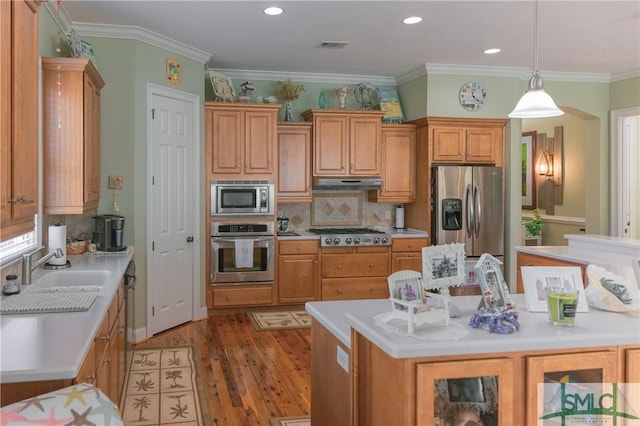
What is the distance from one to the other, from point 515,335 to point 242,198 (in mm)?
4561

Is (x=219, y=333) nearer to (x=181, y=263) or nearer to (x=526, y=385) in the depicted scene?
(x=181, y=263)

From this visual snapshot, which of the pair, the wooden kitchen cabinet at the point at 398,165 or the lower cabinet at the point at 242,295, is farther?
the wooden kitchen cabinet at the point at 398,165

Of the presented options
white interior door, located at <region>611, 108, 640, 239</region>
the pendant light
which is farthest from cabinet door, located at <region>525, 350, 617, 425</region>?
white interior door, located at <region>611, 108, 640, 239</region>

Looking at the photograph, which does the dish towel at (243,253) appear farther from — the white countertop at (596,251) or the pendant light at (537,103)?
the pendant light at (537,103)

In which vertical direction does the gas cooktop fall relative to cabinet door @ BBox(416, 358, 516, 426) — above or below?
above

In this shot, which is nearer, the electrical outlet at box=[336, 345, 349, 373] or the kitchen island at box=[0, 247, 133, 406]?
the kitchen island at box=[0, 247, 133, 406]

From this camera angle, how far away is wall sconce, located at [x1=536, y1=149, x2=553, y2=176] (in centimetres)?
848

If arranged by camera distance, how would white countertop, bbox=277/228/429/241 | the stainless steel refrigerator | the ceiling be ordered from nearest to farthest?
the ceiling → white countertop, bbox=277/228/429/241 → the stainless steel refrigerator

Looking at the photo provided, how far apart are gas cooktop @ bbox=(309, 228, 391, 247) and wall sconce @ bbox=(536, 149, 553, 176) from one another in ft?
11.5

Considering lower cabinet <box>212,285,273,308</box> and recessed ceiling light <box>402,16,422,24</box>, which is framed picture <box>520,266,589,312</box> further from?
lower cabinet <box>212,285,273,308</box>

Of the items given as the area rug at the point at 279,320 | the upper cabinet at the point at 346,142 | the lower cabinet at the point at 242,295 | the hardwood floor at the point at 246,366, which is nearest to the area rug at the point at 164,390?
the hardwood floor at the point at 246,366

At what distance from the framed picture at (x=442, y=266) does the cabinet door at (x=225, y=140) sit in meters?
4.22

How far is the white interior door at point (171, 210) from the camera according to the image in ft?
17.1

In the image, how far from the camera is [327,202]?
7.05m
